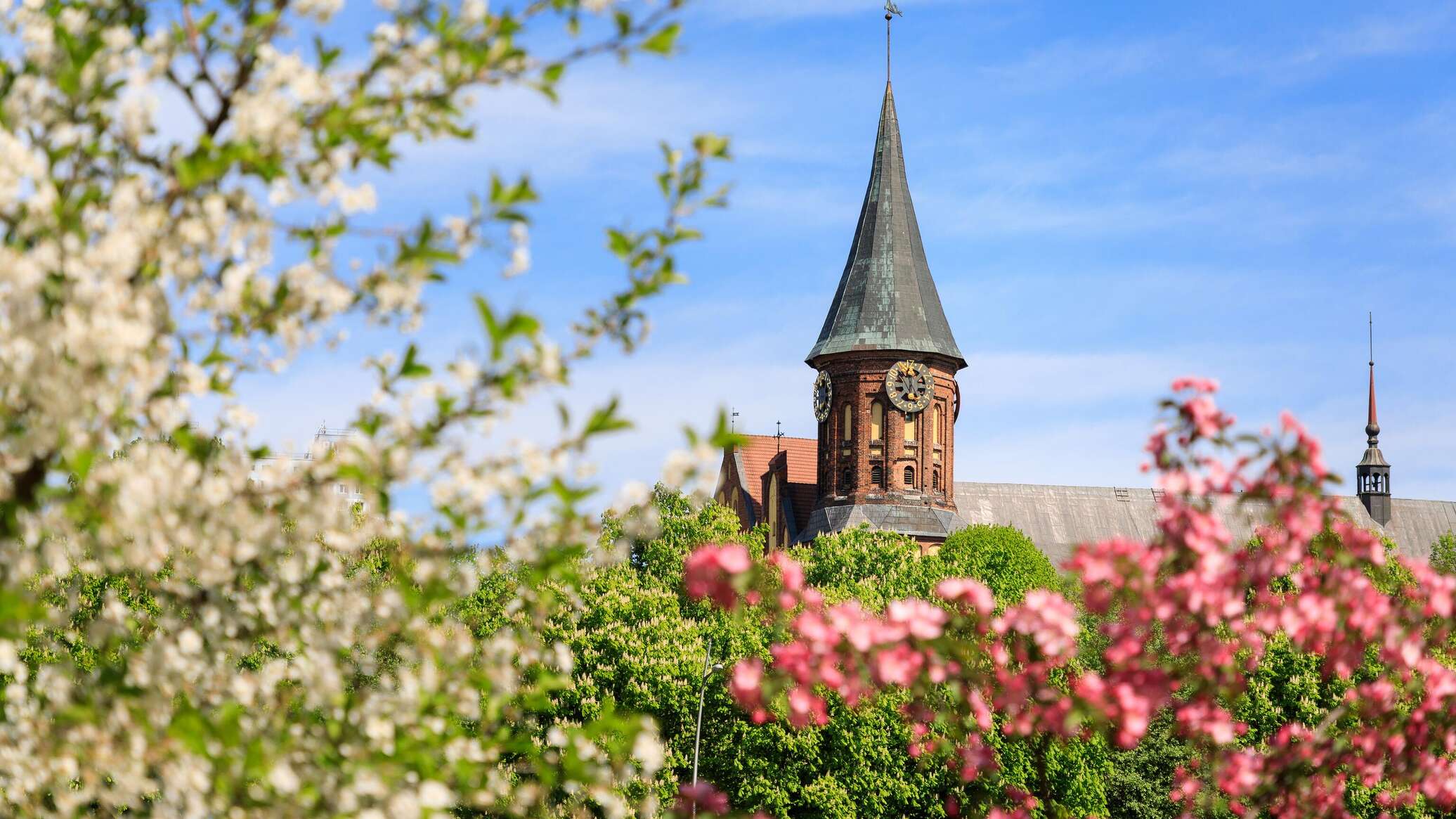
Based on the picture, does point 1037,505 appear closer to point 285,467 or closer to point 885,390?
point 885,390

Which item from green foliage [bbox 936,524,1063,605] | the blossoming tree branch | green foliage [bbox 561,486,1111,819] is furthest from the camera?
green foliage [bbox 936,524,1063,605]

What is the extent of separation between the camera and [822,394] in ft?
269

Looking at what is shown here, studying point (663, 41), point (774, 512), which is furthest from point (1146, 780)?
point (663, 41)

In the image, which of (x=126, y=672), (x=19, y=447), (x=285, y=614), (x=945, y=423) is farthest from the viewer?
(x=945, y=423)

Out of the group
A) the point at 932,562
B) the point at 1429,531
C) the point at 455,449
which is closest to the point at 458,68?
the point at 455,449

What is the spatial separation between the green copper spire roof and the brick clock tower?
53 mm

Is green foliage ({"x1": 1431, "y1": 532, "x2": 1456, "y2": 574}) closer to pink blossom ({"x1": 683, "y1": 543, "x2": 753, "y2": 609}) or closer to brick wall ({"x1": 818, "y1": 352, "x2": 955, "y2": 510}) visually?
brick wall ({"x1": 818, "y1": 352, "x2": 955, "y2": 510})

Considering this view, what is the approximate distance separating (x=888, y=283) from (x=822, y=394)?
684 cm

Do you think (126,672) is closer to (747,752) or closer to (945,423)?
(747,752)

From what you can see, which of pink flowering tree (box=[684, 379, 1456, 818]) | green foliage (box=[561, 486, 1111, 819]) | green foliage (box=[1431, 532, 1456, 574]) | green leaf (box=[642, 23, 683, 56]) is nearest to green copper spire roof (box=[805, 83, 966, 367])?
green foliage (box=[1431, 532, 1456, 574])

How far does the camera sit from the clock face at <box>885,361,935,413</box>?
79312 millimetres

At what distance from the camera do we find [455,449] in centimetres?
607

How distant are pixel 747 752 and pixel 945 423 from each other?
4087 cm

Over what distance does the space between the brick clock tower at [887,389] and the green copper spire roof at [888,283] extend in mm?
53
